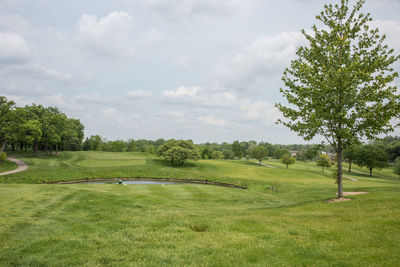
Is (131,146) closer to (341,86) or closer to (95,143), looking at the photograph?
(95,143)

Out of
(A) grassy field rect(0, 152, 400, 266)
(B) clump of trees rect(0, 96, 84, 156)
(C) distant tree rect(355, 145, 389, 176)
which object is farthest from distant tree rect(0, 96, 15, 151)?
(C) distant tree rect(355, 145, 389, 176)

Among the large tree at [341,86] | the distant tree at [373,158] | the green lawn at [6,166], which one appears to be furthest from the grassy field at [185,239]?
the distant tree at [373,158]

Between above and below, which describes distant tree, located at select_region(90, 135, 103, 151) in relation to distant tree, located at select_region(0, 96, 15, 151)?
below

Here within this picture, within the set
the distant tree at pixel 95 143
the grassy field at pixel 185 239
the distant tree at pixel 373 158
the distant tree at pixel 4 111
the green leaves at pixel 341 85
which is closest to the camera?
the grassy field at pixel 185 239

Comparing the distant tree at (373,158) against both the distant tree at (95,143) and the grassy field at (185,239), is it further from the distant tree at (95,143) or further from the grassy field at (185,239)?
the distant tree at (95,143)

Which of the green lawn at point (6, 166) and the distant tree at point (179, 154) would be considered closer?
the green lawn at point (6, 166)

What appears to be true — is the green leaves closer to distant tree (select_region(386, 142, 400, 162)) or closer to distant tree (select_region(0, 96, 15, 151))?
distant tree (select_region(0, 96, 15, 151))

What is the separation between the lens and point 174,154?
58.4m

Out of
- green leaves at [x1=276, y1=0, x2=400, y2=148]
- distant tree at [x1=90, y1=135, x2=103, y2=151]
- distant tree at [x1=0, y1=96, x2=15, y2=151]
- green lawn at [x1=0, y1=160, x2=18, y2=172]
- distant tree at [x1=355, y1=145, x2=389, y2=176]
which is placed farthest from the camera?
distant tree at [x1=90, y1=135, x2=103, y2=151]

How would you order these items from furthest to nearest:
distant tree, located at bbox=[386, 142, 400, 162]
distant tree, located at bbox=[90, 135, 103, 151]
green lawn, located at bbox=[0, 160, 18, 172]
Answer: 1. distant tree, located at bbox=[90, 135, 103, 151]
2. distant tree, located at bbox=[386, 142, 400, 162]
3. green lawn, located at bbox=[0, 160, 18, 172]

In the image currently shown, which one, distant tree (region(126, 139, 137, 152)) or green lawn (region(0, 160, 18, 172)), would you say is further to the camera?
distant tree (region(126, 139, 137, 152))

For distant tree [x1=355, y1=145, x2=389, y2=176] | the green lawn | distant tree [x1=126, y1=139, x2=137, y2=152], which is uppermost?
distant tree [x1=355, y1=145, x2=389, y2=176]

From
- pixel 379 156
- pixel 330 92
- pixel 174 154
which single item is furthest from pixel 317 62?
pixel 379 156

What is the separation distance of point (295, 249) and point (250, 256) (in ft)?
4.26
